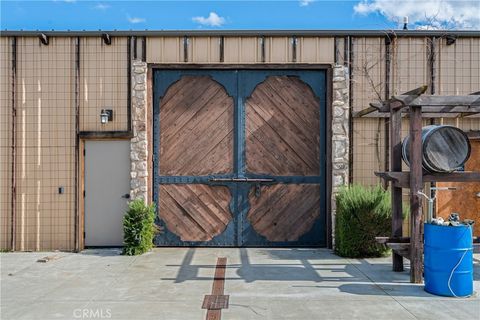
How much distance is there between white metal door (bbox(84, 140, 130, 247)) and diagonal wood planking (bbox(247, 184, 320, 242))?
2540 mm

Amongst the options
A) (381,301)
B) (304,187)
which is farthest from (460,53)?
(381,301)

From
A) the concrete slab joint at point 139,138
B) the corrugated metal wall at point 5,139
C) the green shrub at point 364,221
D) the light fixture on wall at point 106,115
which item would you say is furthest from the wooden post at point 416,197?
the corrugated metal wall at point 5,139

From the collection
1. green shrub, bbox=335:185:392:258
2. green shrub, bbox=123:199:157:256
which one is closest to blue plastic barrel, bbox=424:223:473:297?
green shrub, bbox=335:185:392:258

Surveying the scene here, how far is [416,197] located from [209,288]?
3.10 meters

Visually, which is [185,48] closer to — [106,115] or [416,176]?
[106,115]

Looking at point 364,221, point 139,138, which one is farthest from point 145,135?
point 364,221

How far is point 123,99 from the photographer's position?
8602 mm

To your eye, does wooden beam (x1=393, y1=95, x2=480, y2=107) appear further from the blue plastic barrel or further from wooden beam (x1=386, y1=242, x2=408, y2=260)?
wooden beam (x1=386, y1=242, x2=408, y2=260)

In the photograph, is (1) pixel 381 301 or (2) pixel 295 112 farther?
(2) pixel 295 112

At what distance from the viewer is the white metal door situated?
8648 millimetres

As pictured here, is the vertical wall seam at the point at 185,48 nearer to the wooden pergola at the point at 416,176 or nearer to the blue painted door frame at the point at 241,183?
the blue painted door frame at the point at 241,183

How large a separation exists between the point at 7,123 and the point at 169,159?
319 centimetres

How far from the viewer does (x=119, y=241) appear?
8688 millimetres

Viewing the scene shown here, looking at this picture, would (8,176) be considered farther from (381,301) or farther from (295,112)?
(381,301)
